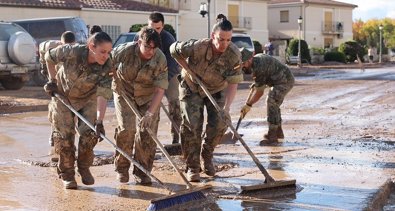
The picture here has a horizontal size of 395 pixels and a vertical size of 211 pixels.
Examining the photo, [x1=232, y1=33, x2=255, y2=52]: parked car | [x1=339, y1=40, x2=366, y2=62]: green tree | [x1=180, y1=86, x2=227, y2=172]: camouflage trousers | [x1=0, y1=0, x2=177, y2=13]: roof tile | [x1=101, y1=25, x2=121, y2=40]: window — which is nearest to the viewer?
[x1=180, y1=86, x2=227, y2=172]: camouflage trousers

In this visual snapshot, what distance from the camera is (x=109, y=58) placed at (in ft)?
21.1

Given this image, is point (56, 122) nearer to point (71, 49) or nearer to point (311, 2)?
point (71, 49)

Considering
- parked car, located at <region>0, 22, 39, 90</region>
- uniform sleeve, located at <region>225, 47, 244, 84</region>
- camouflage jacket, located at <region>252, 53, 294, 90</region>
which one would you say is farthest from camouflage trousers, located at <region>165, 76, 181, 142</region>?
parked car, located at <region>0, 22, 39, 90</region>

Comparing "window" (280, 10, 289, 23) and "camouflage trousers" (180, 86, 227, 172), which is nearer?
"camouflage trousers" (180, 86, 227, 172)

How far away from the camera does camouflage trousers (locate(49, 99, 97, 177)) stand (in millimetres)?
6556

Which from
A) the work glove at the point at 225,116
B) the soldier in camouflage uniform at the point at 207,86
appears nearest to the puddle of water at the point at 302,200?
the work glove at the point at 225,116

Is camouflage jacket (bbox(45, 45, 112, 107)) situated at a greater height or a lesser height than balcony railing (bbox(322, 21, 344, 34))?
lesser

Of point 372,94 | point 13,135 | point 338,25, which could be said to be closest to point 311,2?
point 338,25

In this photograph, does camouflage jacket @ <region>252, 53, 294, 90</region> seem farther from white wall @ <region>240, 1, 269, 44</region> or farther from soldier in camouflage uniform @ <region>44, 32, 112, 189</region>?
white wall @ <region>240, 1, 269, 44</region>

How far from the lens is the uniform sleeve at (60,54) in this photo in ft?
21.1

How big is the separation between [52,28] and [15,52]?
3030mm

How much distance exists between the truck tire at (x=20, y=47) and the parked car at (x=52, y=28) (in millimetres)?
1584

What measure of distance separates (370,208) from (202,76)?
2.16 meters

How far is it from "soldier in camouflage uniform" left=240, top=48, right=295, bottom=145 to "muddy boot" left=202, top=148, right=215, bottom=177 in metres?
2.13
